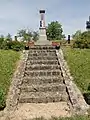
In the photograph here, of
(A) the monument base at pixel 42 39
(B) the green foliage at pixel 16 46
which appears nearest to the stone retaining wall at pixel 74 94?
(B) the green foliage at pixel 16 46

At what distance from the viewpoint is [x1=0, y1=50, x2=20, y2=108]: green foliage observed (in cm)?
1277

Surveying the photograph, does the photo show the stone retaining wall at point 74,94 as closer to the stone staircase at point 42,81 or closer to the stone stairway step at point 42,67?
the stone staircase at point 42,81

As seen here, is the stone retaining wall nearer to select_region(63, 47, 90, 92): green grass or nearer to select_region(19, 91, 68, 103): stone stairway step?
select_region(63, 47, 90, 92): green grass

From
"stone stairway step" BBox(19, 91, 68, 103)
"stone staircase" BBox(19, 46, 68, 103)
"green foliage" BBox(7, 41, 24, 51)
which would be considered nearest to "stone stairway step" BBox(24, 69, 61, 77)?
"stone staircase" BBox(19, 46, 68, 103)

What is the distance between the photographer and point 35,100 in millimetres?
13047

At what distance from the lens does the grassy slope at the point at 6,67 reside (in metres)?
14.4

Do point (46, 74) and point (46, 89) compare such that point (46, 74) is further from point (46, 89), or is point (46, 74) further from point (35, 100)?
point (35, 100)

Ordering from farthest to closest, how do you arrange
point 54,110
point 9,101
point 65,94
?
point 65,94, point 9,101, point 54,110

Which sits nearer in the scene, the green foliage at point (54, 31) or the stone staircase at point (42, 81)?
the stone staircase at point (42, 81)

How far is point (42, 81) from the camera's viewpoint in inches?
591

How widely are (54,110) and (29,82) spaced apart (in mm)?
3661

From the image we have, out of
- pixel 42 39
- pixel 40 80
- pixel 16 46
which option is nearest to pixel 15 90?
pixel 40 80

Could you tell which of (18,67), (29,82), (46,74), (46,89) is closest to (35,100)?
(46,89)

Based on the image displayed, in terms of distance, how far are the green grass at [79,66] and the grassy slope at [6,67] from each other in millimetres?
3574
